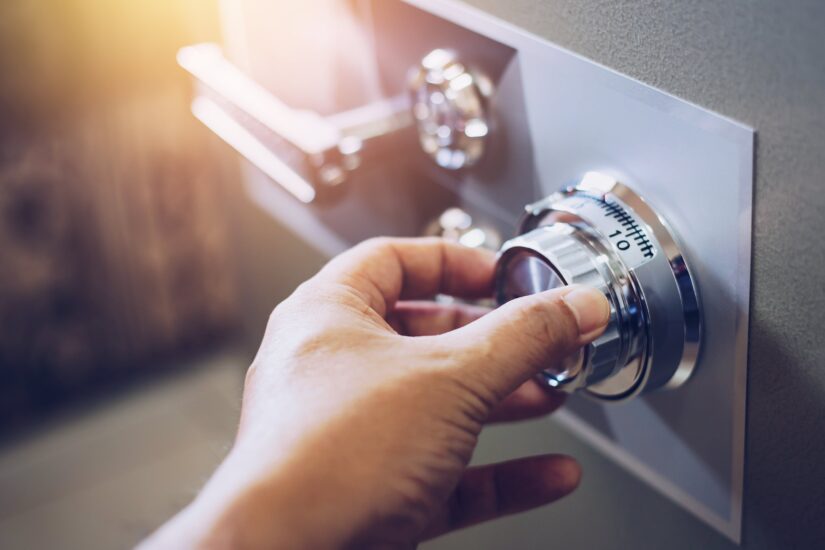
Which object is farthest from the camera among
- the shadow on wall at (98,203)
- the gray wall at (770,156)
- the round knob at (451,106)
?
the shadow on wall at (98,203)

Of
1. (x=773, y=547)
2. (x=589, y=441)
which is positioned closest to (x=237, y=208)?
(x=589, y=441)

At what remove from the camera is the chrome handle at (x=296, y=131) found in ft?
1.42

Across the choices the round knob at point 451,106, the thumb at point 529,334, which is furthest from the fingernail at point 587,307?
the round knob at point 451,106

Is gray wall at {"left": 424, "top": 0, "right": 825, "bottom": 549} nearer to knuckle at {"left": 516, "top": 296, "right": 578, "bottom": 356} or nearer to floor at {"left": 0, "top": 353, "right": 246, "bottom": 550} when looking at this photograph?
knuckle at {"left": 516, "top": 296, "right": 578, "bottom": 356}

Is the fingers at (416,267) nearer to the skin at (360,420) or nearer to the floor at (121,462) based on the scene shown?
the skin at (360,420)

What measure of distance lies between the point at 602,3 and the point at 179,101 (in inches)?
20.2

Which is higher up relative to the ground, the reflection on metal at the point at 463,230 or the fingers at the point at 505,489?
the reflection on metal at the point at 463,230

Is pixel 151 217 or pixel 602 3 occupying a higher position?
pixel 602 3

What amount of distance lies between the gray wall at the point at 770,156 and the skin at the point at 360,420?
6cm

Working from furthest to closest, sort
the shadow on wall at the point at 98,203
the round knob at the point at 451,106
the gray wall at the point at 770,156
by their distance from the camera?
1. the shadow on wall at the point at 98,203
2. the round knob at the point at 451,106
3. the gray wall at the point at 770,156

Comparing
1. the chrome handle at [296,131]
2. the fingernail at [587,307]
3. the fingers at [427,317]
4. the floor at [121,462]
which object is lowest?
the floor at [121,462]

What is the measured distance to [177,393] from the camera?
839mm

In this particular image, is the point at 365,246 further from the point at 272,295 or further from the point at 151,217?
the point at 151,217

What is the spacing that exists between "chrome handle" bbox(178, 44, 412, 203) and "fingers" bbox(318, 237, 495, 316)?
5 centimetres
